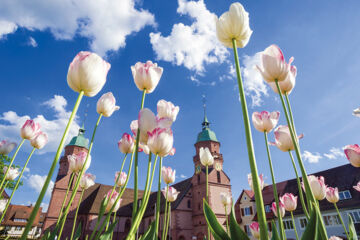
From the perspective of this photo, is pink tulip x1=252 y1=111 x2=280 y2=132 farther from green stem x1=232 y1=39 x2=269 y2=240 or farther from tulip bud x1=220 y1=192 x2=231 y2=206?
tulip bud x1=220 y1=192 x2=231 y2=206

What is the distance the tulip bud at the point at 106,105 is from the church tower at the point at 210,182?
27.0 metres

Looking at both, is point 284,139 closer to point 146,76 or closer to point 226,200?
point 146,76

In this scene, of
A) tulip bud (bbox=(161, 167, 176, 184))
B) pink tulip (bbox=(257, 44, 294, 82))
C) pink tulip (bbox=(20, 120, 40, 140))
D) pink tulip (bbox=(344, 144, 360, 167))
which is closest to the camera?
pink tulip (bbox=(257, 44, 294, 82))

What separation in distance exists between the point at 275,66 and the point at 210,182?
92.5ft

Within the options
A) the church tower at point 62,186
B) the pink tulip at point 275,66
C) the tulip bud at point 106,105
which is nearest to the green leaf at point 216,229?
the pink tulip at point 275,66

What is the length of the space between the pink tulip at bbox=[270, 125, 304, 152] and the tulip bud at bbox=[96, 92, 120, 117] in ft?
4.40

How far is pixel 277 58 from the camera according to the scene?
47.1 inches

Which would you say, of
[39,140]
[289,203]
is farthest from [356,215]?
[39,140]

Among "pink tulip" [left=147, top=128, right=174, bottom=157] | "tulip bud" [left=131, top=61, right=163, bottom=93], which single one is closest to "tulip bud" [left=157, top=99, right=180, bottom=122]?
"tulip bud" [left=131, top=61, right=163, bottom=93]

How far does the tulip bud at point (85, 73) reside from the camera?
1.08 metres

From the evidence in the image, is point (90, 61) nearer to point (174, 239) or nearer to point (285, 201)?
point (285, 201)

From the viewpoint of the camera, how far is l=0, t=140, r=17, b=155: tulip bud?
260cm

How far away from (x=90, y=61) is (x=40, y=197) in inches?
26.7

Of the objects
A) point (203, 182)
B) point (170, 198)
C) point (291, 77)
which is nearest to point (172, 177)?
point (170, 198)
